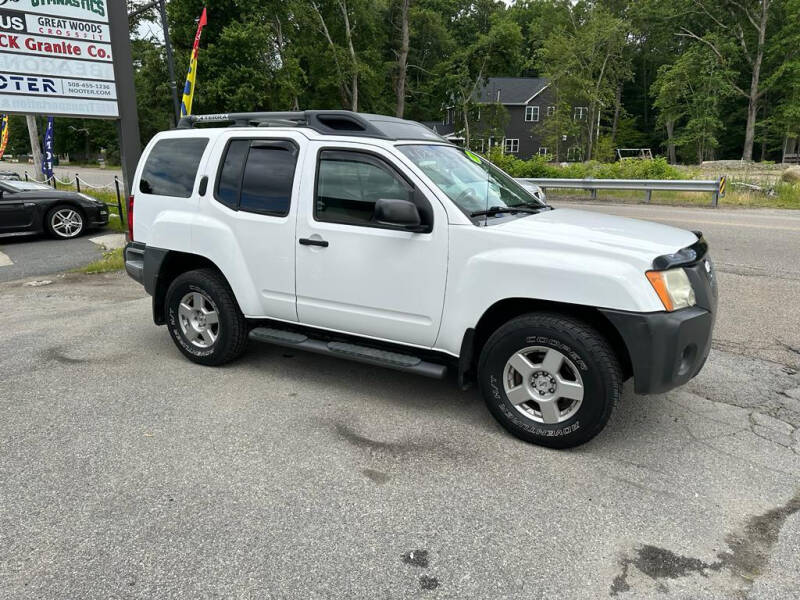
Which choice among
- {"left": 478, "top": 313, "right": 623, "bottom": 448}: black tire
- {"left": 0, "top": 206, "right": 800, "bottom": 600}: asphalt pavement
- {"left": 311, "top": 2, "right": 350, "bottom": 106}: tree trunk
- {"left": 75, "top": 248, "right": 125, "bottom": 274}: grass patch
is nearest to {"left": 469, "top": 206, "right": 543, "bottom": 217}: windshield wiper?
{"left": 478, "top": 313, "right": 623, "bottom": 448}: black tire

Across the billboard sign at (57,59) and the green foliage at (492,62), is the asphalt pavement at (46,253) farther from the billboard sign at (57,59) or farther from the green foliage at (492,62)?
the green foliage at (492,62)

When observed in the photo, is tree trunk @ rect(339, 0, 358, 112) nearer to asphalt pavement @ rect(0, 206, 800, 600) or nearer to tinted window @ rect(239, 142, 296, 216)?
tinted window @ rect(239, 142, 296, 216)

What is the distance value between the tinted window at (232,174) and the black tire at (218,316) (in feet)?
2.10

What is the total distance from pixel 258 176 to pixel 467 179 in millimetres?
1578

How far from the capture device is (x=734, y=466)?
332 cm

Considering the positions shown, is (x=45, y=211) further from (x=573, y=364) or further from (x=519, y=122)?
(x=519, y=122)

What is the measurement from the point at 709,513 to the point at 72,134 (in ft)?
307

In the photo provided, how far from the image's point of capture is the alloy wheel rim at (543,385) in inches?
132

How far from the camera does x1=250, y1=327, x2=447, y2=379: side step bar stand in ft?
12.4

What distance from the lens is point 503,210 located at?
395 cm

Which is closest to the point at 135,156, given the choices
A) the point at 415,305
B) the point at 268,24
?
the point at 415,305

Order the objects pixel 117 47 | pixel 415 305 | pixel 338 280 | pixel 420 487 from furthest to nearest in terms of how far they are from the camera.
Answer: pixel 117 47, pixel 338 280, pixel 415 305, pixel 420 487

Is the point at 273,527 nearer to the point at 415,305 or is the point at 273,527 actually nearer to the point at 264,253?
the point at 415,305

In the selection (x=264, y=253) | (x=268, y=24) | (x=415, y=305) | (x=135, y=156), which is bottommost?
(x=415, y=305)
